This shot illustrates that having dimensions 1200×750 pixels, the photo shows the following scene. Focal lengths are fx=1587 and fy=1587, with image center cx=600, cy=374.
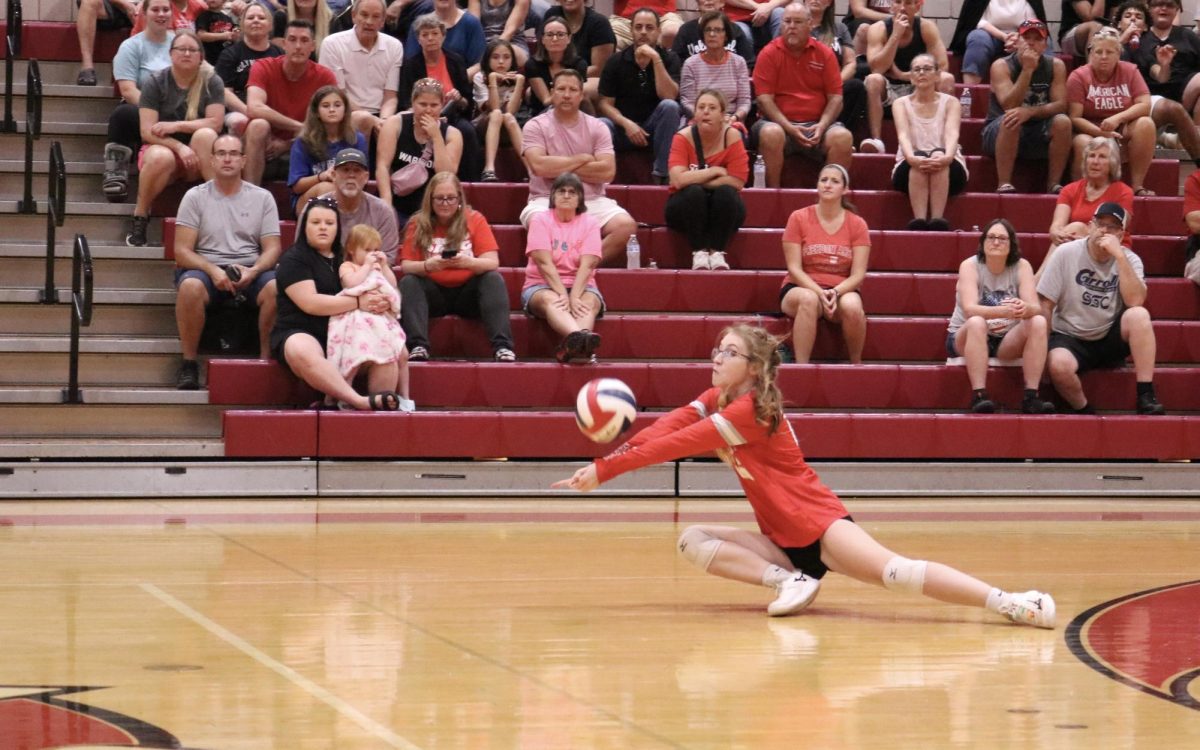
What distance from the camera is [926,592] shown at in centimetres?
550

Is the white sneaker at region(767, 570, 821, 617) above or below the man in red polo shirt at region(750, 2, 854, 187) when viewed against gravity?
below

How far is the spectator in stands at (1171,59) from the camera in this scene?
12789 millimetres

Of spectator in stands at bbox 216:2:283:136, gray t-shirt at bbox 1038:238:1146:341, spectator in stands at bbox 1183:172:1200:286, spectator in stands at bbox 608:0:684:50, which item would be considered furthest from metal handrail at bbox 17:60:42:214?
spectator in stands at bbox 1183:172:1200:286

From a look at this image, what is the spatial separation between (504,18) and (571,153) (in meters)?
2.06

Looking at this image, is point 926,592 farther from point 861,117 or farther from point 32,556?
point 861,117

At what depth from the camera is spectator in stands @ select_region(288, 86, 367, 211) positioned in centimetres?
1026

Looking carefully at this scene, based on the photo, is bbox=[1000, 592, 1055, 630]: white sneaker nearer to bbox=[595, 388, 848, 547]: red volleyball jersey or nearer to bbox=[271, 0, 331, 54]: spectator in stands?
bbox=[595, 388, 848, 547]: red volleyball jersey

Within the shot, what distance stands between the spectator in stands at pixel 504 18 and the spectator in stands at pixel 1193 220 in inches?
195

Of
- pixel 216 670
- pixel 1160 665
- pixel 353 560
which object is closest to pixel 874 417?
pixel 353 560

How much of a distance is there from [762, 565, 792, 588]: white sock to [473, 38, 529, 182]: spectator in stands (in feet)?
20.2

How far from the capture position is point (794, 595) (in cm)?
564

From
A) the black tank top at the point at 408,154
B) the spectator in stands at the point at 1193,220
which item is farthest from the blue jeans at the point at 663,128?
the spectator in stands at the point at 1193,220

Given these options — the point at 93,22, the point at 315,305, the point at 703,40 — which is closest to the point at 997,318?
the point at 703,40

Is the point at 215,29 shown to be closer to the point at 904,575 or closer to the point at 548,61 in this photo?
the point at 548,61
